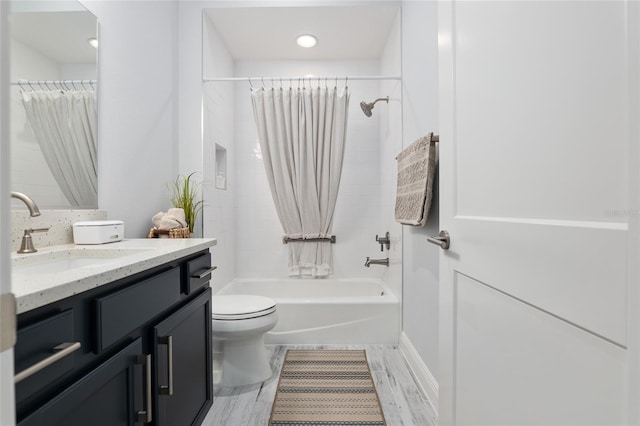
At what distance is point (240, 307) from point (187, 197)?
76 cm

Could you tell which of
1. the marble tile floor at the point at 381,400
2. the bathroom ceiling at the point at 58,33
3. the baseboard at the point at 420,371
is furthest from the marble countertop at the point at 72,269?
the baseboard at the point at 420,371

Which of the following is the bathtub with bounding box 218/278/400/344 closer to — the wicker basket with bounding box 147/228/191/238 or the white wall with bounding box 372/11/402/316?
the white wall with bounding box 372/11/402/316

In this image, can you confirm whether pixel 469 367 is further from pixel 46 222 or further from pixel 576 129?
pixel 46 222

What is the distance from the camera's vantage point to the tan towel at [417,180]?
62.9 inches

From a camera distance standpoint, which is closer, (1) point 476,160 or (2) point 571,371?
(2) point 571,371

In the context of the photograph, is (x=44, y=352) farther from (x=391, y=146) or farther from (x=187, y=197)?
(x=391, y=146)

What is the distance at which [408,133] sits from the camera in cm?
224

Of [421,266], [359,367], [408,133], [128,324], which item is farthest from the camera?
[408,133]

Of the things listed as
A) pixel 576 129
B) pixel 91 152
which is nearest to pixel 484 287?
pixel 576 129

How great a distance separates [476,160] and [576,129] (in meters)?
0.34

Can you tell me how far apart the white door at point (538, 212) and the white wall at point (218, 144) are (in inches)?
71.7

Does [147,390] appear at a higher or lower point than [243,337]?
higher

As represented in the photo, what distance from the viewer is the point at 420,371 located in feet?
6.17

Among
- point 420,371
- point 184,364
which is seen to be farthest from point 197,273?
point 420,371
